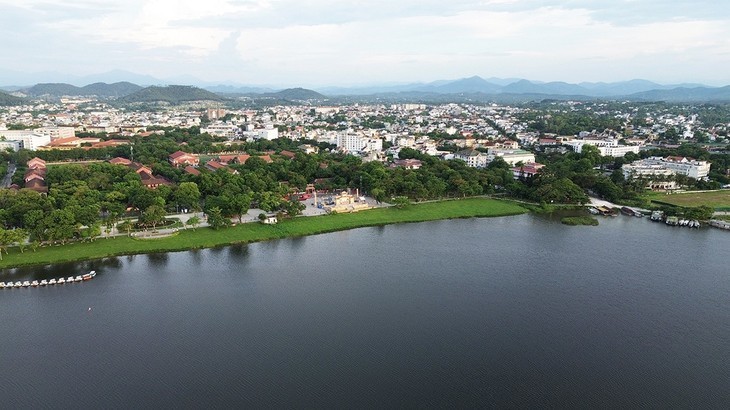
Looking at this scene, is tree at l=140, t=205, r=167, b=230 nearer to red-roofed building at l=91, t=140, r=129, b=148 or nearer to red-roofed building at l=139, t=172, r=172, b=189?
red-roofed building at l=139, t=172, r=172, b=189

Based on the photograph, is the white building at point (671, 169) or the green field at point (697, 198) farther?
the white building at point (671, 169)

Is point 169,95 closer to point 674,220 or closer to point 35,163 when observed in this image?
point 35,163

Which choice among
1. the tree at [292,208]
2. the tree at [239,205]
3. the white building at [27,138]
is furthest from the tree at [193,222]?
the white building at [27,138]

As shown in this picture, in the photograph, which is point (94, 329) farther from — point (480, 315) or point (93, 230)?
point (480, 315)

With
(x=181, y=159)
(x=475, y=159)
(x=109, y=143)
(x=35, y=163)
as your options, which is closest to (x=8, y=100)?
(x=109, y=143)

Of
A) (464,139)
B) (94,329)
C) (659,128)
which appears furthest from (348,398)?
(659,128)

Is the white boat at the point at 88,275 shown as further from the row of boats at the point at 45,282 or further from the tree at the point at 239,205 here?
the tree at the point at 239,205
